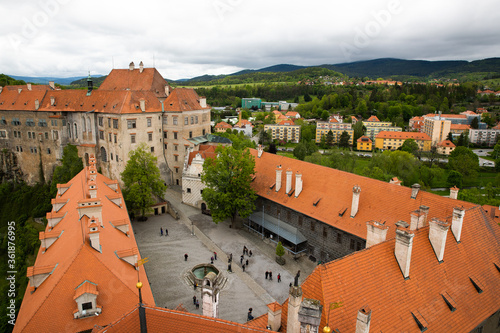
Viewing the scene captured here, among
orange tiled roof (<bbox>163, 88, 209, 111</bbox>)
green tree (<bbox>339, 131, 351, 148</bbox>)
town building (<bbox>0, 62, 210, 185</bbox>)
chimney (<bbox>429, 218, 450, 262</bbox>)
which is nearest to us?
chimney (<bbox>429, 218, 450, 262</bbox>)

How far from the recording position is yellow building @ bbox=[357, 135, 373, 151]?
111m

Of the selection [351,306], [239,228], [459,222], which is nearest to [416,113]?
[239,228]

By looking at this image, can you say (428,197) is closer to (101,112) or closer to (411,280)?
(411,280)

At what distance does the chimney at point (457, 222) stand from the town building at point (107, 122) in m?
37.1

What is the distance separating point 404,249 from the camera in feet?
49.2

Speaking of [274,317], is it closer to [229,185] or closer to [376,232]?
[376,232]

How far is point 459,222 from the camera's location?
1844 centimetres

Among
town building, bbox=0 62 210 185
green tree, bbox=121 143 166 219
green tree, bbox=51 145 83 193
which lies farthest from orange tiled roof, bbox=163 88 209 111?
green tree, bbox=51 145 83 193

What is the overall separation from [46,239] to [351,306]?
17022 millimetres

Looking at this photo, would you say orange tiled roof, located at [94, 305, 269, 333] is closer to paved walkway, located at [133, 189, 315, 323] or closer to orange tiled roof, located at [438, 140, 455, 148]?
paved walkway, located at [133, 189, 315, 323]

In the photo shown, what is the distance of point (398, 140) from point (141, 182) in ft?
300

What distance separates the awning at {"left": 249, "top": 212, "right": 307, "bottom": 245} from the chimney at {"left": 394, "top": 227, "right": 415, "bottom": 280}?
1470cm

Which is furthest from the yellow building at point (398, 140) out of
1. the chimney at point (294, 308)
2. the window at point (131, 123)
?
the chimney at point (294, 308)

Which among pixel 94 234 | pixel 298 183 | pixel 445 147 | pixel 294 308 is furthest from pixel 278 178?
pixel 445 147
